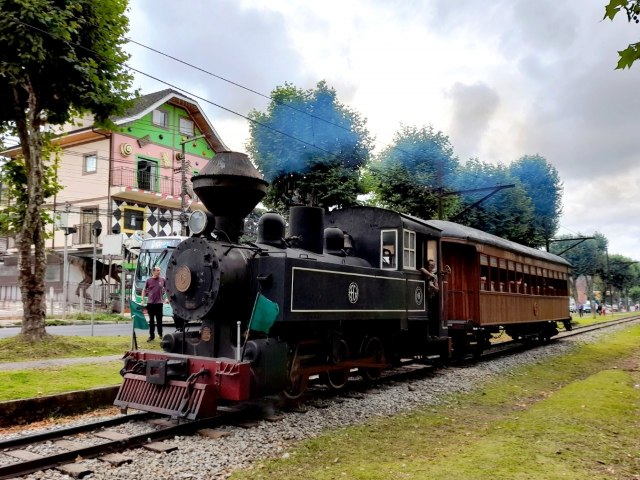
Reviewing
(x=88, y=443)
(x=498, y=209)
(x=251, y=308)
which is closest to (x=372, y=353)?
(x=251, y=308)

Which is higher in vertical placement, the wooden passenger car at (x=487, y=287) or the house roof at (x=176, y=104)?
the house roof at (x=176, y=104)

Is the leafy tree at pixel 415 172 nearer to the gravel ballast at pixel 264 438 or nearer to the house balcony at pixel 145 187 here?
the house balcony at pixel 145 187

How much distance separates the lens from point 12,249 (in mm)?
32125

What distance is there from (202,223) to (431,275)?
5318 mm

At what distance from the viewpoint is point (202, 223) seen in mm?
7219

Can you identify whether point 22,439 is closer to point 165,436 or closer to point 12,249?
point 165,436

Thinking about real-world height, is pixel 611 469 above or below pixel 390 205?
below

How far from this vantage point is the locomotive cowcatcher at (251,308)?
6633 mm

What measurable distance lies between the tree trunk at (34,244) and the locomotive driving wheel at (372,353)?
658 cm

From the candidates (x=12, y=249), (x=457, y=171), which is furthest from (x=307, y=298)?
(x=12, y=249)

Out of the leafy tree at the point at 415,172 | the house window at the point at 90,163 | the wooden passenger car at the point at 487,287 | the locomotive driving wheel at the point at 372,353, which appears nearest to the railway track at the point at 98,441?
the locomotive driving wheel at the point at 372,353

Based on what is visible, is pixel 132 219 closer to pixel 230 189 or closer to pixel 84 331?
pixel 84 331

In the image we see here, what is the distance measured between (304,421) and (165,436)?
1.78m

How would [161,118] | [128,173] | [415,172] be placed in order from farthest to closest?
[161,118], [128,173], [415,172]
